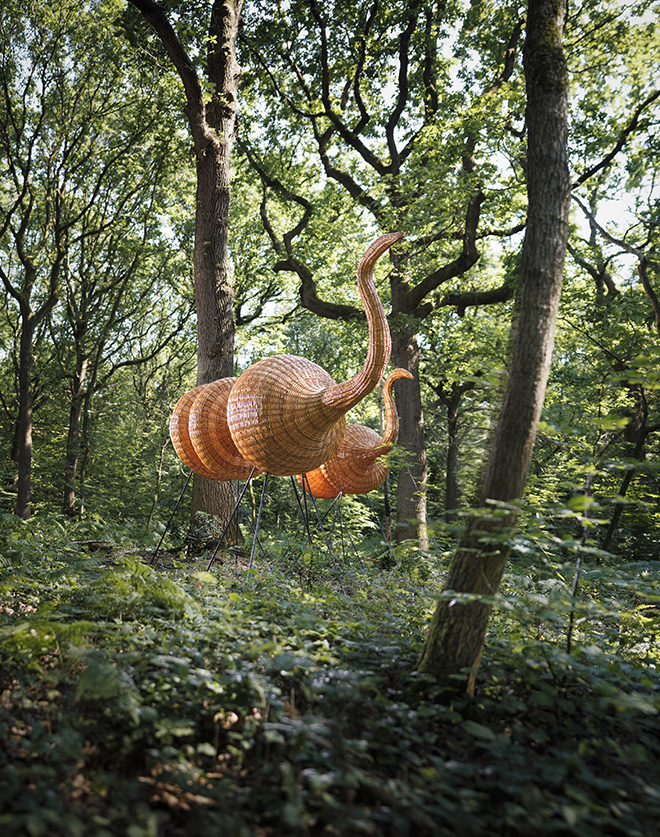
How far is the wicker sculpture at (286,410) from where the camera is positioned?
431 cm

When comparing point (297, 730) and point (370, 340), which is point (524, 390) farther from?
point (297, 730)

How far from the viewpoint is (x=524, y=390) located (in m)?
2.47

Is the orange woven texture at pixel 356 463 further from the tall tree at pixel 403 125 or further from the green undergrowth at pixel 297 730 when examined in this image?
the green undergrowth at pixel 297 730

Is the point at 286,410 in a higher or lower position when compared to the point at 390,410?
lower

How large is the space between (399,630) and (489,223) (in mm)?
9741

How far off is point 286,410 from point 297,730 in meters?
2.88

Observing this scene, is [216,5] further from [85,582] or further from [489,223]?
[85,582]

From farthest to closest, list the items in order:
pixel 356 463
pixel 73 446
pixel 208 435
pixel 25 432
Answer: pixel 73 446 → pixel 25 432 → pixel 356 463 → pixel 208 435

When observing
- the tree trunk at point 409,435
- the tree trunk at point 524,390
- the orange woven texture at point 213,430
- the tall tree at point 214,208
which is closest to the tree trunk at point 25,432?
the tall tree at point 214,208

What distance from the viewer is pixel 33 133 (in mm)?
9320

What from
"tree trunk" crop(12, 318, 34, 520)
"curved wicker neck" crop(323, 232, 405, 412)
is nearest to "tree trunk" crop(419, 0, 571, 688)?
"curved wicker neck" crop(323, 232, 405, 412)

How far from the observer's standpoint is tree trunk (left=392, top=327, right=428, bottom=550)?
30.5 ft

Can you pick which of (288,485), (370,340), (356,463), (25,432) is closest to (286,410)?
(370,340)

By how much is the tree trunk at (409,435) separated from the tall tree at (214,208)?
145 inches
